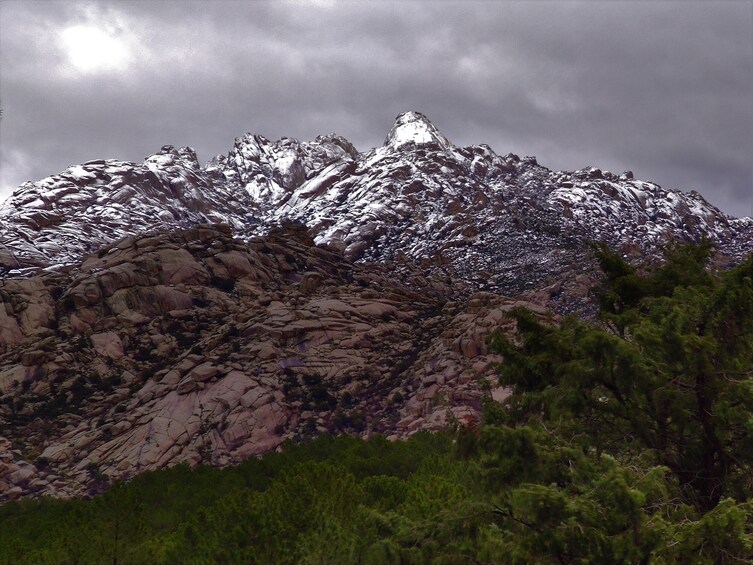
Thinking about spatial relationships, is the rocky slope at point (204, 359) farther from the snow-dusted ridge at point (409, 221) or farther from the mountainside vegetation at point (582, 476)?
the mountainside vegetation at point (582, 476)

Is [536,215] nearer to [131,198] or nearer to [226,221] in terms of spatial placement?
[226,221]

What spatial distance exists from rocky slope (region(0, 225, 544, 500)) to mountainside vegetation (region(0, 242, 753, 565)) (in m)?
41.6

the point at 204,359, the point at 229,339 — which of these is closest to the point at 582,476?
the point at 204,359

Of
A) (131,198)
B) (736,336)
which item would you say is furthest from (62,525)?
(131,198)

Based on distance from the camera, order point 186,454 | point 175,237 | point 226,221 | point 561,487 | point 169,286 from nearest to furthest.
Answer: point 561,487 → point 186,454 → point 169,286 → point 175,237 → point 226,221

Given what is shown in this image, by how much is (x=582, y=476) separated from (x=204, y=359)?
7695 cm

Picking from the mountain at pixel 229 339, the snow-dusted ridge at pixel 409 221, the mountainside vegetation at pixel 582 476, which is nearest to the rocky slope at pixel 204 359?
the mountain at pixel 229 339

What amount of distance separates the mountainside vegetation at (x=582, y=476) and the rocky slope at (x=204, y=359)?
41591 mm

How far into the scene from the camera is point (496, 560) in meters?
12.0

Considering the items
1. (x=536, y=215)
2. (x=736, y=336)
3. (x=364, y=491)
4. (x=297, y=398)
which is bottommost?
(x=364, y=491)

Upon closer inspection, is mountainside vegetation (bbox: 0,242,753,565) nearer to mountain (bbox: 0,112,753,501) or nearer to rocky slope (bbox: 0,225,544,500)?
mountain (bbox: 0,112,753,501)

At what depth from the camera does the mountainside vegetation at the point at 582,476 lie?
10914mm

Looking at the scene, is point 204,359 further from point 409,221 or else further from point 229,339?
point 409,221

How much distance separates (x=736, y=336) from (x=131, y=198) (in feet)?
605
